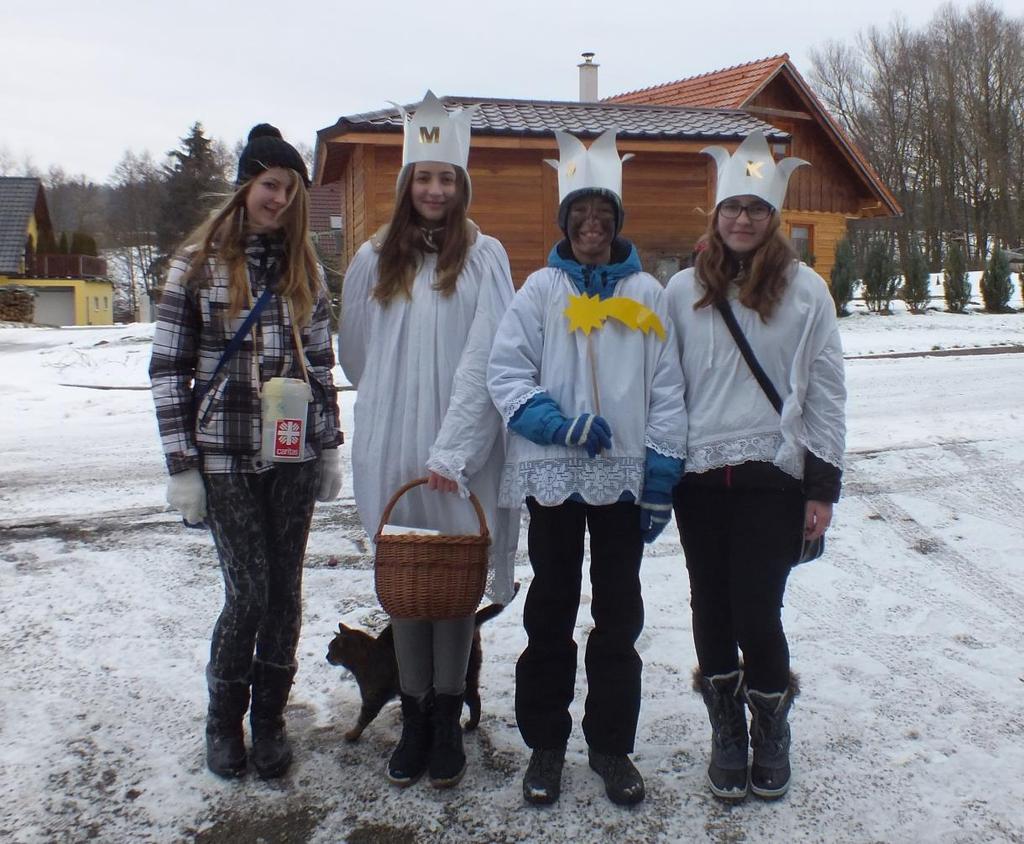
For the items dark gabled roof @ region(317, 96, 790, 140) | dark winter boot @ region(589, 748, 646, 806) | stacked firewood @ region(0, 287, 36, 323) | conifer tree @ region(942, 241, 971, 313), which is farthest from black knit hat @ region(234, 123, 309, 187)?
stacked firewood @ region(0, 287, 36, 323)

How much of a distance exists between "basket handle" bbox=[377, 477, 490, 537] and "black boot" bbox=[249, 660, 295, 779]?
0.61 meters

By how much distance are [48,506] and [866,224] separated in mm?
42988

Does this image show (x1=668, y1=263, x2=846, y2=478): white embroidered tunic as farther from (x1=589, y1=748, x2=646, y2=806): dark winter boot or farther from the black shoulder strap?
(x1=589, y1=748, x2=646, y2=806): dark winter boot

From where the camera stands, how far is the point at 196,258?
283 cm

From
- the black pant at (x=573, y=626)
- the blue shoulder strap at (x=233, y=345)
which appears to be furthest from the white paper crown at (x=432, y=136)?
the black pant at (x=573, y=626)

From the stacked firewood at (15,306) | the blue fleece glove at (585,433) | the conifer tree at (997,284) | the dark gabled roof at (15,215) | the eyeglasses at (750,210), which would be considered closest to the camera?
the blue fleece glove at (585,433)

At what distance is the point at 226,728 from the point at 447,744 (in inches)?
28.2

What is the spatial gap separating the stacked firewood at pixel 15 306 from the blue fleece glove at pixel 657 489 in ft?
99.8

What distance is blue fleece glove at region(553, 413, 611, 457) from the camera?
268 centimetres

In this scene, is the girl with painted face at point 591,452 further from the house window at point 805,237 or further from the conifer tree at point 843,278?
the house window at point 805,237

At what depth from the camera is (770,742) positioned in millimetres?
2928

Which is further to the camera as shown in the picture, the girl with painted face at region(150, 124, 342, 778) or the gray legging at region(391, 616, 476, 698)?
the gray legging at region(391, 616, 476, 698)

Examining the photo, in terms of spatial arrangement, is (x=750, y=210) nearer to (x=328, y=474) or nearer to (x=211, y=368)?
(x=328, y=474)

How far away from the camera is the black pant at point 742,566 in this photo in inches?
110
